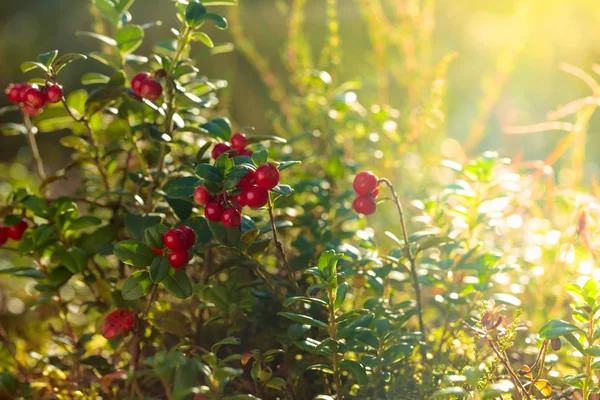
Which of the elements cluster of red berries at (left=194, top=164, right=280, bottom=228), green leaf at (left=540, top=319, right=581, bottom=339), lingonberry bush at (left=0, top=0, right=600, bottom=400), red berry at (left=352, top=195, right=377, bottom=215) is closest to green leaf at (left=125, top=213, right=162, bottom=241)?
lingonberry bush at (left=0, top=0, right=600, bottom=400)

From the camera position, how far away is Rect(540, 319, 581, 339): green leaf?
2.62 ft

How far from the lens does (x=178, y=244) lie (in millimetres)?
809

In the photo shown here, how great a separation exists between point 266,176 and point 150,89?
10.1 inches

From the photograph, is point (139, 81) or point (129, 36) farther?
point (129, 36)

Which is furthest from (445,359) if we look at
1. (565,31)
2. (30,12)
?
(30,12)

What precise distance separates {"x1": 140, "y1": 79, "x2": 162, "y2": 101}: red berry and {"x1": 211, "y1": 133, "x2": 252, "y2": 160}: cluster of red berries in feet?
0.37

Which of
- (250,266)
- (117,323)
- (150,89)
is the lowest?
(117,323)

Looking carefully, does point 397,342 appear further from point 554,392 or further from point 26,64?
point 26,64

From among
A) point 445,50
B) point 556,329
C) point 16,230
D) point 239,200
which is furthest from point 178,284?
point 445,50

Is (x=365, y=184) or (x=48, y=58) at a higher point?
(x=48, y=58)

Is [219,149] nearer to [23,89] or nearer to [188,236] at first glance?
[188,236]

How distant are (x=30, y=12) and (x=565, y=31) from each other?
10.3 ft

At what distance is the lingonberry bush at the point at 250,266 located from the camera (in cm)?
82

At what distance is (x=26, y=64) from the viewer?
0.91 metres
